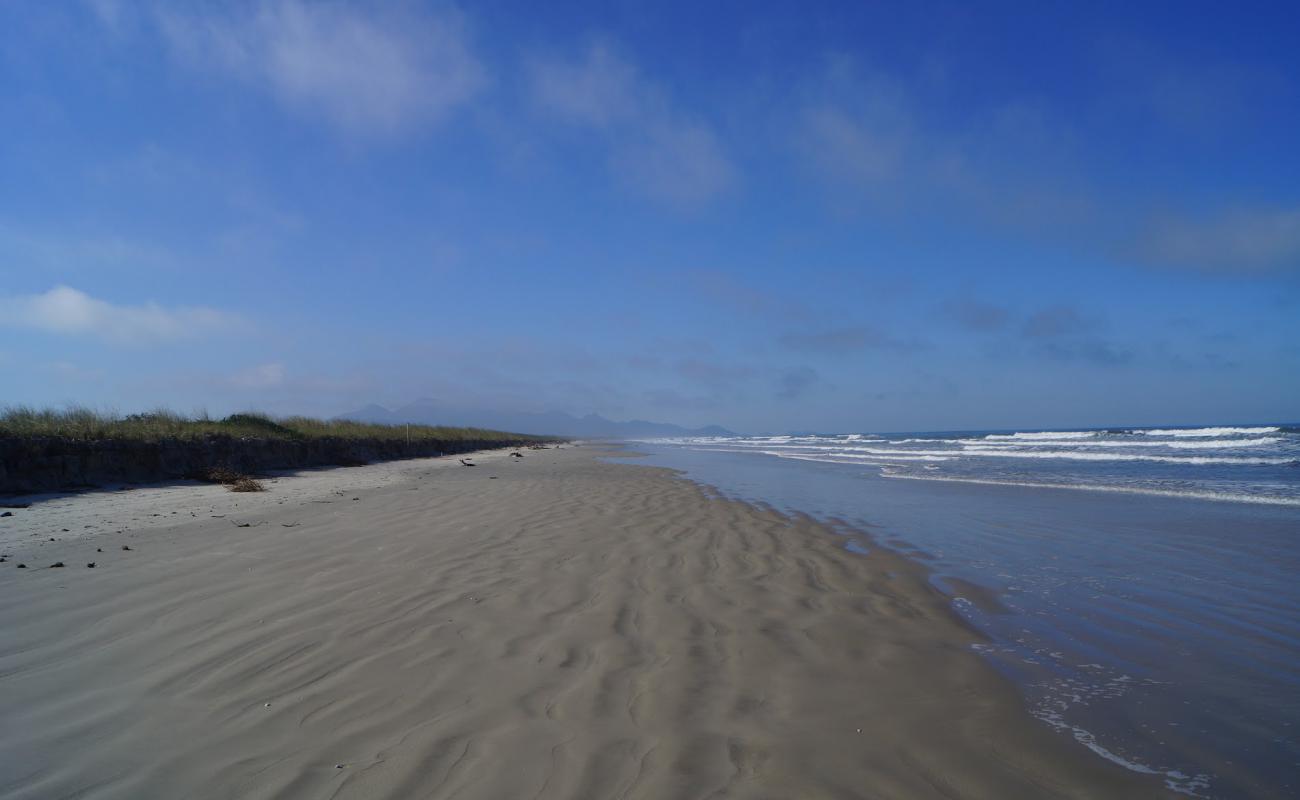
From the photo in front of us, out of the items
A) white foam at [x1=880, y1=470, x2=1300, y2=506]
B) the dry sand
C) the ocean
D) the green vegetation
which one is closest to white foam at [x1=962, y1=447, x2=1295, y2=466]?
the ocean

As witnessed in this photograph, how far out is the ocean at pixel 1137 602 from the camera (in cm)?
309

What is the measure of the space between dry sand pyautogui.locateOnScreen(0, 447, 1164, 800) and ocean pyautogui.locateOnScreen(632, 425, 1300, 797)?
0.36 m

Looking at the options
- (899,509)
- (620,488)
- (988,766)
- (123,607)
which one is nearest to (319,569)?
(123,607)

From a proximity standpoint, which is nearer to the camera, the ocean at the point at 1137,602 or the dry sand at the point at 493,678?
the dry sand at the point at 493,678

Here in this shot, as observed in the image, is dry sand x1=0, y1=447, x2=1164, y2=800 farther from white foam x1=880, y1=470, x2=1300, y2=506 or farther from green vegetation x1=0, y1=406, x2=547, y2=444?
white foam x1=880, y1=470, x2=1300, y2=506

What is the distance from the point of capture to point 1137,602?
5488 mm

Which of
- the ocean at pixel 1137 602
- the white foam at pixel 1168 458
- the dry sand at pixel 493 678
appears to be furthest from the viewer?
the white foam at pixel 1168 458

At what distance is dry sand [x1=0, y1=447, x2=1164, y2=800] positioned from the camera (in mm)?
2652

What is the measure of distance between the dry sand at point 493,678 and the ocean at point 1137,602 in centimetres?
36

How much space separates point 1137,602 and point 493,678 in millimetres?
5707

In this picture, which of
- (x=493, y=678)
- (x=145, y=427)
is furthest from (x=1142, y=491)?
(x=145, y=427)

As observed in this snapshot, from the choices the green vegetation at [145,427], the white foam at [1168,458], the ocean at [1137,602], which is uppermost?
the green vegetation at [145,427]

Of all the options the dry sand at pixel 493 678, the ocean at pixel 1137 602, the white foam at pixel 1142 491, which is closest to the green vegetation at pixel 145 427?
the dry sand at pixel 493 678

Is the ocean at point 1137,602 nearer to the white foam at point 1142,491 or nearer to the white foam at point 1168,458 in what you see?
the white foam at point 1142,491
